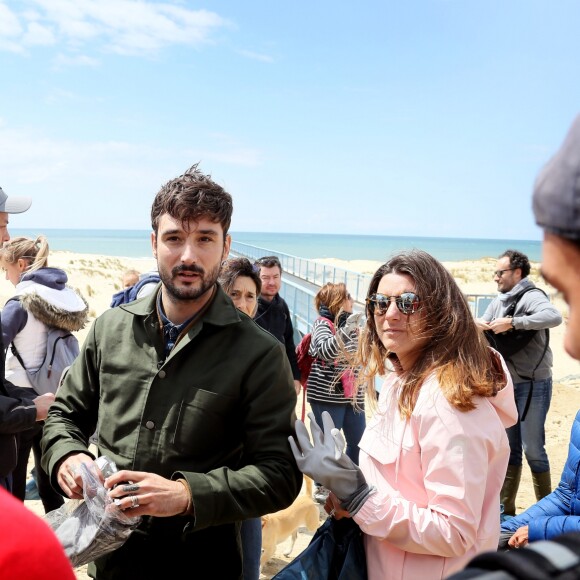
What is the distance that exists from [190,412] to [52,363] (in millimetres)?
2369

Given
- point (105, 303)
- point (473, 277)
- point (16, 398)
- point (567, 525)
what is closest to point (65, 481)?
point (16, 398)

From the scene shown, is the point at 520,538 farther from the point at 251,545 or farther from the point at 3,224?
the point at 3,224

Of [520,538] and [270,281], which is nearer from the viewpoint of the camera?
[520,538]

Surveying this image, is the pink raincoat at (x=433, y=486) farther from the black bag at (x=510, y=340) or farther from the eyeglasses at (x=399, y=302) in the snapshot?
the black bag at (x=510, y=340)

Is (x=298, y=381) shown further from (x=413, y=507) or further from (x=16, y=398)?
(x=413, y=507)

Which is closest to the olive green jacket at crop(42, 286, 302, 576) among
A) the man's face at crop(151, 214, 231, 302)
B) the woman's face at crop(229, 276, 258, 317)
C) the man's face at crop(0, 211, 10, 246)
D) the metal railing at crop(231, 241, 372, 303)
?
the man's face at crop(151, 214, 231, 302)

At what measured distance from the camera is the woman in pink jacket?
1870 mm

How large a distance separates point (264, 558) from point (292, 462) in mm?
2337

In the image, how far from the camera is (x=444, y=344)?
Answer: 2.15 metres

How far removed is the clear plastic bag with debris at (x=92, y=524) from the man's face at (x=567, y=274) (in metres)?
1.44

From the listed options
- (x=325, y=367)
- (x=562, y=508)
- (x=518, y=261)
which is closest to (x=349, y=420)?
(x=325, y=367)

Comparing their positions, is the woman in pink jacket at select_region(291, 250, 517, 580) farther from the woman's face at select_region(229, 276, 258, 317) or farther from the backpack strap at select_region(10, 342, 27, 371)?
the backpack strap at select_region(10, 342, 27, 371)

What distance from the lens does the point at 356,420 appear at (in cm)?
524

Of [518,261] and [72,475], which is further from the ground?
[518,261]
